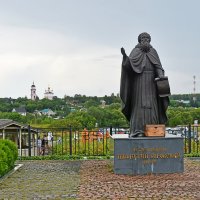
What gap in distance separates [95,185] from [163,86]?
3.34 meters

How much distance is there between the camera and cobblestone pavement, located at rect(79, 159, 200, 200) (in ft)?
26.8

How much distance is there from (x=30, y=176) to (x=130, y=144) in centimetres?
252

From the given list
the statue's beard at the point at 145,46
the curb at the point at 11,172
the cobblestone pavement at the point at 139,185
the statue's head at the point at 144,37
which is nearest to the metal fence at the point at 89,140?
the curb at the point at 11,172

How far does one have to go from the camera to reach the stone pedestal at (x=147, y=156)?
1102 cm

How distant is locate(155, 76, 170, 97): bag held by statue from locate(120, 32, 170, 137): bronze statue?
0.35 ft

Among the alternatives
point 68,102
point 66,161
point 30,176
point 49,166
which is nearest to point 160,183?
point 30,176

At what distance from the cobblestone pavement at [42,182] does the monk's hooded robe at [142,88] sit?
2152 mm

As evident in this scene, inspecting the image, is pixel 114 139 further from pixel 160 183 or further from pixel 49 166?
pixel 49 166

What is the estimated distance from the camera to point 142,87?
38.3 feet

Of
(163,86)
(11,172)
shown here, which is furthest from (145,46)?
(11,172)

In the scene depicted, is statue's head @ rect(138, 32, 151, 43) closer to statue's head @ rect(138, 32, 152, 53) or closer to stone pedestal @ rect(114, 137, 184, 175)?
statue's head @ rect(138, 32, 152, 53)

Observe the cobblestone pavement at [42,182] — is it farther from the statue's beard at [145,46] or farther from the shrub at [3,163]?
the statue's beard at [145,46]

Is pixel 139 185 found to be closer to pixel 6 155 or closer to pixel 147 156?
pixel 147 156

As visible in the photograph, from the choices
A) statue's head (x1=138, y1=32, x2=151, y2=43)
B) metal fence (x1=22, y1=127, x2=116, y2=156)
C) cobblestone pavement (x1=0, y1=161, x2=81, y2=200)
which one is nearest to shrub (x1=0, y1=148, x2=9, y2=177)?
cobblestone pavement (x1=0, y1=161, x2=81, y2=200)
